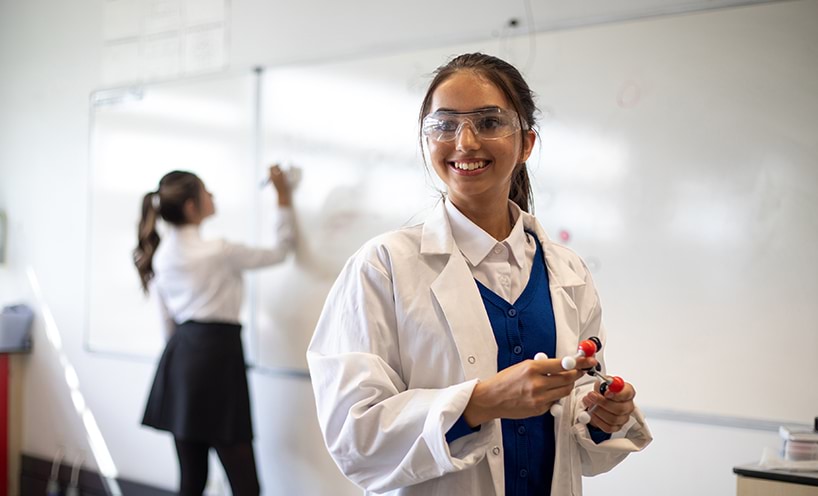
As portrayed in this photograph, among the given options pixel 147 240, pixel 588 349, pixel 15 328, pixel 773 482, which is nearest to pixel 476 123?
pixel 588 349

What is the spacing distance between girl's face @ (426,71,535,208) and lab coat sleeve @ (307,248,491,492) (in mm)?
201

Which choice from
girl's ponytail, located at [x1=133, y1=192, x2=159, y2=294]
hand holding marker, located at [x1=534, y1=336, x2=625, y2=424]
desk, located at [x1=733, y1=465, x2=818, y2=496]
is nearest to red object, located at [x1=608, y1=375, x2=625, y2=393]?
hand holding marker, located at [x1=534, y1=336, x2=625, y2=424]

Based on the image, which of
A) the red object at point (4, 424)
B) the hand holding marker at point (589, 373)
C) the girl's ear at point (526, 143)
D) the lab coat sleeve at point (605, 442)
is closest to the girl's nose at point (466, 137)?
the girl's ear at point (526, 143)

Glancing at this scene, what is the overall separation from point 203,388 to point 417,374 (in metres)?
1.97

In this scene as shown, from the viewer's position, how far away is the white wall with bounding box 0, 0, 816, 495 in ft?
10.8

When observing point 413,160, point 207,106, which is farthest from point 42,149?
point 413,160

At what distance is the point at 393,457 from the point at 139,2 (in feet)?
10.3

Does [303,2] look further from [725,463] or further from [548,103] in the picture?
[725,463]

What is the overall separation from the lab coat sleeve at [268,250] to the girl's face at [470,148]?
1869 millimetres

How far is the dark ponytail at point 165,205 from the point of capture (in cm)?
322

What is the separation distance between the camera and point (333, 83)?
3119 mm

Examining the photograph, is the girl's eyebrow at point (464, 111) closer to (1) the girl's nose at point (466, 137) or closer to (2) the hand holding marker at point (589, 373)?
(1) the girl's nose at point (466, 137)

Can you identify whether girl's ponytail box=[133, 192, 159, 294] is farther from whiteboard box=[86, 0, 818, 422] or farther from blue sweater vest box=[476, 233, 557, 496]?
blue sweater vest box=[476, 233, 557, 496]

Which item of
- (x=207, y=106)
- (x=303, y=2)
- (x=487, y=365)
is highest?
(x=303, y=2)
